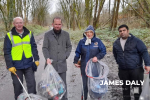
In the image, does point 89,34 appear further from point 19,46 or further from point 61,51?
point 19,46

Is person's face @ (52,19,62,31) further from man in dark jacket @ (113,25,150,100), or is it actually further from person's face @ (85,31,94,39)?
man in dark jacket @ (113,25,150,100)

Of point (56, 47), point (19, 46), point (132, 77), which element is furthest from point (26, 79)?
point (132, 77)

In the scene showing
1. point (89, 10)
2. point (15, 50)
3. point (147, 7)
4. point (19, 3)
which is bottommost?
point (15, 50)

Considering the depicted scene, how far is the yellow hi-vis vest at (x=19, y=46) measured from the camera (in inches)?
119

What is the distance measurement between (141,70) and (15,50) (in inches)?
101

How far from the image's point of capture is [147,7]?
12258 mm

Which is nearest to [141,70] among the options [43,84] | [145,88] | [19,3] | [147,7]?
[145,88]

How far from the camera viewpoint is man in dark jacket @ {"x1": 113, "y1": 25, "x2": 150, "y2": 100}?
115 inches

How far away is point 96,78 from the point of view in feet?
9.41

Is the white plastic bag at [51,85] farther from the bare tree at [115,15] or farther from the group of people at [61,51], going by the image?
the bare tree at [115,15]

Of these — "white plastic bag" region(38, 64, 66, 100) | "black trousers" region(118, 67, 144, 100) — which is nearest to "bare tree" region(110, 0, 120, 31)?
"black trousers" region(118, 67, 144, 100)

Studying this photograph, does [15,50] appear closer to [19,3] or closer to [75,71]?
[75,71]

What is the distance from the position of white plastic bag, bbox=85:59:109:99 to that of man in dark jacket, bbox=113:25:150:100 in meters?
0.42

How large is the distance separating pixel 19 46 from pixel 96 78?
1664 mm
